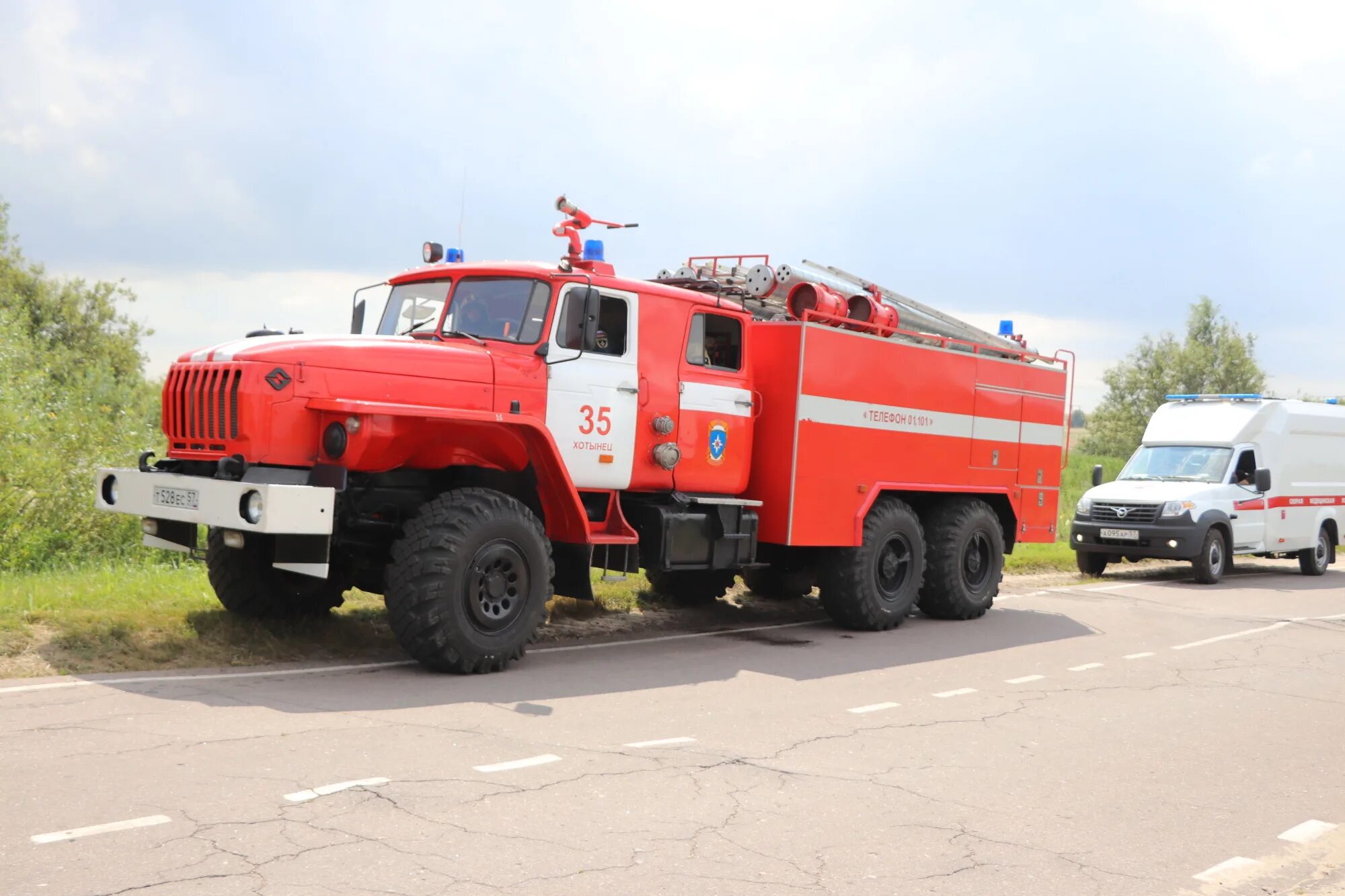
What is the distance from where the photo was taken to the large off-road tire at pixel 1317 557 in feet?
66.4

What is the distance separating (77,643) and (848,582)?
647cm

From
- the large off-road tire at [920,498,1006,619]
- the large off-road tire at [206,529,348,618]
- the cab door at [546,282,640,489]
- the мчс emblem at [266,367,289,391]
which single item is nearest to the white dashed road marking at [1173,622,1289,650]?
the large off-road tire at [920,498,1006,619]

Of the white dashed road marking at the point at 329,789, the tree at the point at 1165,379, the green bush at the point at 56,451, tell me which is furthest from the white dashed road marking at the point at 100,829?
the tree at the point at 1165,379

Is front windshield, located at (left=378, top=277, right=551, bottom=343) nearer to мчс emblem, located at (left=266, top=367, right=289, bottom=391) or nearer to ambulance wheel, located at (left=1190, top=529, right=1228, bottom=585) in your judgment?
мчс emblem, located at (left=266, top=367, right=289, bottom=391)

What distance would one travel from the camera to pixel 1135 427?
5616 centimetres

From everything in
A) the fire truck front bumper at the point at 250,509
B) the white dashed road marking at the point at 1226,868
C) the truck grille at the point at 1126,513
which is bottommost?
the white dashed road marking at the point at 1226,868

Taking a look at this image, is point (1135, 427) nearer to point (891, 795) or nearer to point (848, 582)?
point (848, 582)

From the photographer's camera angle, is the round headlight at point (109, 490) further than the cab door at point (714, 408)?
No

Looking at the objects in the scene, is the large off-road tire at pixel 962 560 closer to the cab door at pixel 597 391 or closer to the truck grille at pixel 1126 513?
the cab door at pixel 597 391

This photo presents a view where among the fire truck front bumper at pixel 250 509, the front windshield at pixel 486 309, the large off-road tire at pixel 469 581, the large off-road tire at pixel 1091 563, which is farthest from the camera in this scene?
the large off-road tire at pixel 1091 563

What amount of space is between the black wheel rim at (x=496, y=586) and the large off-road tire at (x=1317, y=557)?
16439 millimetres

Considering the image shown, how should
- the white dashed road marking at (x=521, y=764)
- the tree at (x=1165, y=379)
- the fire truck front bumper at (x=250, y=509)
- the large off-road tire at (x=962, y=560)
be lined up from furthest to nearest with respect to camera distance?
the tree at (x=1165, y=379), the large off-road tire at (x=962, y=560), the fire truck front bumper at (x=250, y=509), the white dashed road marking at (x=521, y=764)

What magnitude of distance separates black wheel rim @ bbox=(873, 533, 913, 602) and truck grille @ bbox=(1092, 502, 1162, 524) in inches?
292

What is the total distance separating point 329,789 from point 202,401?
11.7ft
